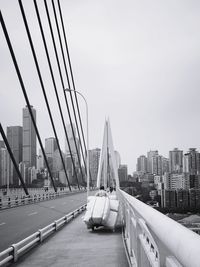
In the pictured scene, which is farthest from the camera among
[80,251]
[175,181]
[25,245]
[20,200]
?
[175,181]

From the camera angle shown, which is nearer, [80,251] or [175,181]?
[80,251]

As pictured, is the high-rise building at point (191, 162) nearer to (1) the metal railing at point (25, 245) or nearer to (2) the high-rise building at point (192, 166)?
(2) the high-rise building at point (192, 166)

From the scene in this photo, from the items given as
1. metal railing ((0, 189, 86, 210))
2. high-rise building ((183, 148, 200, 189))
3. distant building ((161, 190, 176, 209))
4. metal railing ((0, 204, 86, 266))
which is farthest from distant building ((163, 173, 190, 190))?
metal railing ((0, 204, 86, 266))

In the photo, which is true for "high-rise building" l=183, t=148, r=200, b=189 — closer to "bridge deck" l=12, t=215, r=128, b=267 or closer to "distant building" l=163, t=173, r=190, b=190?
"distant building" l=163, t=173, r=190, b=190

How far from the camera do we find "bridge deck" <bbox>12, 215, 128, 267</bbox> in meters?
7.50

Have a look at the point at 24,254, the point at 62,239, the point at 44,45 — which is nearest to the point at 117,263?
the point at 24,254

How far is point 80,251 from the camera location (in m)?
8.84

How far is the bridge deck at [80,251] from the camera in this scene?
295 inches

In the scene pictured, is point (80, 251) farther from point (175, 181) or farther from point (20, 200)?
point (175, 181)

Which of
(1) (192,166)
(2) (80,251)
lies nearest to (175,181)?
(1) (192,166)

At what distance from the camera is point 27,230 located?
1408 cm

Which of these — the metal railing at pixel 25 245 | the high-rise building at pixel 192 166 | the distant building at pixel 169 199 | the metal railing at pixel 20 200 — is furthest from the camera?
the high-rise building at pixel 192 166

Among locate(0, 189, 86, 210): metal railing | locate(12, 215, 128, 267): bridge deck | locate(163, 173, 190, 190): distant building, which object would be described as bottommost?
locate(0, 189, 86, 210): metal railing

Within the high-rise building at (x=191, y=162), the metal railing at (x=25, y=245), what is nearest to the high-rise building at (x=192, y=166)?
the high-rise building at (x=191, y=162)
